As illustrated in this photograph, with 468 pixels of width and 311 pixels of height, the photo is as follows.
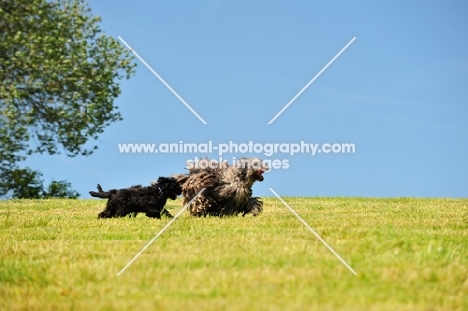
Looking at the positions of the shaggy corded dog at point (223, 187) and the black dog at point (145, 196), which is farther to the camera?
the black dog at point (145, 196)

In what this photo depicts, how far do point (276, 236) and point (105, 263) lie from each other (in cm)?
272

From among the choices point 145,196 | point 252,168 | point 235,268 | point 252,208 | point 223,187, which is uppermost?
point 252,168

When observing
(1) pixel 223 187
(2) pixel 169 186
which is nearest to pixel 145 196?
(2) pixel 169 186

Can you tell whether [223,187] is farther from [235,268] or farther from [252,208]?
Result: [235,268]

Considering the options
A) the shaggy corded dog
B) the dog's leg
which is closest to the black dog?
the shaggy corded dog

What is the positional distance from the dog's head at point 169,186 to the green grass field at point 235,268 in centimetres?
152

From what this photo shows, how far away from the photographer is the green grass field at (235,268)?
4.53 metres

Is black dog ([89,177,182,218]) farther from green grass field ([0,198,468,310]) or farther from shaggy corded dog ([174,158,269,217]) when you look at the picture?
green grass field ([0,198,468,310])

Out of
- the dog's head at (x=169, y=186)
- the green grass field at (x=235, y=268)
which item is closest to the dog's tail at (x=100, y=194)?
the dog's head at (x=169, y=186)

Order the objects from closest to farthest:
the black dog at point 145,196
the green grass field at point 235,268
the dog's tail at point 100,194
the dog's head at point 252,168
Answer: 1. the green grass field at point 235,268
2. the dog's head at point 252,168
3. the black dog at point 145,196
4. the dog's tail at point 100,194

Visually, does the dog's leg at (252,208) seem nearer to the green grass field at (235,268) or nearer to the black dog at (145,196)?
the black dog at (145,196)

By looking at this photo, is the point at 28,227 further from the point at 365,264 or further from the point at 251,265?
the point at 365,264

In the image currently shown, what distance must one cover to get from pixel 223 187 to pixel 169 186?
39.9 inches

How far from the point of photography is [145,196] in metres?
11.0
